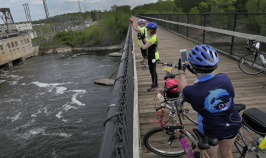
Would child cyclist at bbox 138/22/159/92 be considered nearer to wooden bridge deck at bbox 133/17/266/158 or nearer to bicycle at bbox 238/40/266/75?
wooden bridge deck at bbox 133/17/266/158

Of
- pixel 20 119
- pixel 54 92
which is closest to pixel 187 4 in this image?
pixel 54 92

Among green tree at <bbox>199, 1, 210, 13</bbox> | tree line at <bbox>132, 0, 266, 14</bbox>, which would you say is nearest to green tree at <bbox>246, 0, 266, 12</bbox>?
tree line at <bbox>132, 0, 266, 14</bbox>

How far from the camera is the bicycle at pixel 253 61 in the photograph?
20.2 feet

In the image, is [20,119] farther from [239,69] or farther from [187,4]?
[187,4]

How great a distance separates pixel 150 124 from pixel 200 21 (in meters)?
10.4

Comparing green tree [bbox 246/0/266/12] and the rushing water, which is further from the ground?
green tree [bbox 246/0/266/12]

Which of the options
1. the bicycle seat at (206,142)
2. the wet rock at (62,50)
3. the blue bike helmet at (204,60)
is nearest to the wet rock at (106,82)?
the blue bike helmet at (204,60)

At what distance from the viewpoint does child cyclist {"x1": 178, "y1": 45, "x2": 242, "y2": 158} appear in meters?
2.04

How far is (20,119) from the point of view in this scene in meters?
19.2

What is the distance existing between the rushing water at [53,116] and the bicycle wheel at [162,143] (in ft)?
26.5

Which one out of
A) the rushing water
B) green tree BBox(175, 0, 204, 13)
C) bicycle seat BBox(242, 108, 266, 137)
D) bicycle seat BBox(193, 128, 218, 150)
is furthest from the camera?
Answer: green tree BBox(175, 0, 204, 13)

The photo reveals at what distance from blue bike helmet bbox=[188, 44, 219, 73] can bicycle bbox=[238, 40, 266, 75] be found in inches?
197

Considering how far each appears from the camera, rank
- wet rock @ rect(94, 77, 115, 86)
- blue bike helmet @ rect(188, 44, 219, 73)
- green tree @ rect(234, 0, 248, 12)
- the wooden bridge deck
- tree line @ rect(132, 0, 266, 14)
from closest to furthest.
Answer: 1. blue bike helmet @ rect(188, 44, 219, 73)
2. the wooden bridge deck
3. wet rock @ rect(94, 77, 115, 86)
4. tree line @ rect(132, 0, 266, 14)
5. green tree @ rect(234, 0, 248, 12)

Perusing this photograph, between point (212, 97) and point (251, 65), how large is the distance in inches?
238
